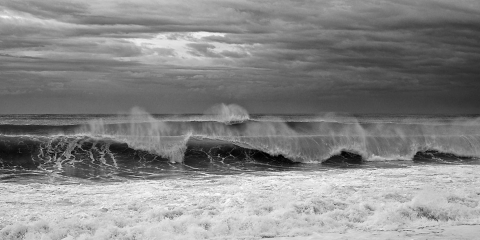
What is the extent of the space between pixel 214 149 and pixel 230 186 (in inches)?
329

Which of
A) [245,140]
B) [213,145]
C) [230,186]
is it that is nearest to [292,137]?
[245,140]

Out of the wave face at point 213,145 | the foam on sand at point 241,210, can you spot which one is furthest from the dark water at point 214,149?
the foam on sand at point 241,210

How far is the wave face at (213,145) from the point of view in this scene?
16281 millimetres

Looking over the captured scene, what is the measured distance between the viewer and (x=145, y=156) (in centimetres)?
1741

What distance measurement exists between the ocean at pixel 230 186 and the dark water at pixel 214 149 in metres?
0.08

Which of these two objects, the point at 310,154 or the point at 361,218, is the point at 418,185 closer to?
the point at 361,218

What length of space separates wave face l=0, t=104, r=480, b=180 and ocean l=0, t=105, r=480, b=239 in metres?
0.08

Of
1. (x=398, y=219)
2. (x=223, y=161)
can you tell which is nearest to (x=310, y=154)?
(x=223, y=161)

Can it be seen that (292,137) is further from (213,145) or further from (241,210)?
(241,210)

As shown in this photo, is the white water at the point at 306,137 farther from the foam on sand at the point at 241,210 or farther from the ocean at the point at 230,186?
the foam on sand at the point at 241,210

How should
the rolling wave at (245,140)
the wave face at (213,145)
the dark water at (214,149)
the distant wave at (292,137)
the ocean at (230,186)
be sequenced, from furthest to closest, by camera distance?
the distant wave at (292,137) < the rolling wave at (245,140) < the wave face at (213,145) < the dark water at (214,149) < the ocean at (230,186)

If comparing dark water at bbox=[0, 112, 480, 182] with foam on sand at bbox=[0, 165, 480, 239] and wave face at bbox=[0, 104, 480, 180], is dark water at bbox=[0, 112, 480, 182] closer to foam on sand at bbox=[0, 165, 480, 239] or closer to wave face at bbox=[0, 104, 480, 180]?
wave face at bbox=[0, 104, 480, 180]

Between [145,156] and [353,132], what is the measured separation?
38.8ft

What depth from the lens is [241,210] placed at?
8266 mm
